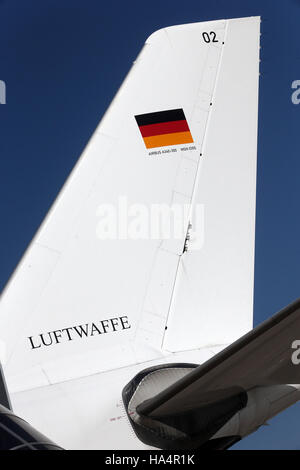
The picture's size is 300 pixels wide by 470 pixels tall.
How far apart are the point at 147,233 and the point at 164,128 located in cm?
100

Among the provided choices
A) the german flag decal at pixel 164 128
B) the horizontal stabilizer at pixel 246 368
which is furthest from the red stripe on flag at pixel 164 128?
the horizontal stabilizer at pixel 246 368

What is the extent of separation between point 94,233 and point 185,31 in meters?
2.16

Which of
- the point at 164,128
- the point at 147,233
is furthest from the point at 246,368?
the point at 164,128

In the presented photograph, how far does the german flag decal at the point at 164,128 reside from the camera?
4.36 metres

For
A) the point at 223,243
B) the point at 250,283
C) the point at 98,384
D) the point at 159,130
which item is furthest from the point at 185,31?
the point at 98,384

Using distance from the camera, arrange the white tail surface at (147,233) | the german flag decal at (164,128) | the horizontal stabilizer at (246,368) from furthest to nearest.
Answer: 1. the german flag decal at (164,128)
2. the white tail surface at (147,233)
3. the horizontal stabilizer at (246,368)

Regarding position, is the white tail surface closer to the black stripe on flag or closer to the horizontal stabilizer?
the black stripe on flag

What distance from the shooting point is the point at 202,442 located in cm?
293

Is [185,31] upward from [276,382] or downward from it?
upward

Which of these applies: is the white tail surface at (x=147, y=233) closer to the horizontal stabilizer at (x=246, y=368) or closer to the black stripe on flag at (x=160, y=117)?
the black stripe on flag at (x=160, y=117)

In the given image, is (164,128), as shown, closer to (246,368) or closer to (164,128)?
(164,128)

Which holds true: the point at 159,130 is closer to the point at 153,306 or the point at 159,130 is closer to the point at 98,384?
the point at 153,306

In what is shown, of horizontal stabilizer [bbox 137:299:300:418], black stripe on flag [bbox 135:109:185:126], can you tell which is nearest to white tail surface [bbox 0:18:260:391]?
black stripe on flag [bbox 135:109:185:126]

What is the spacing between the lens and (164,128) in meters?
4.45
